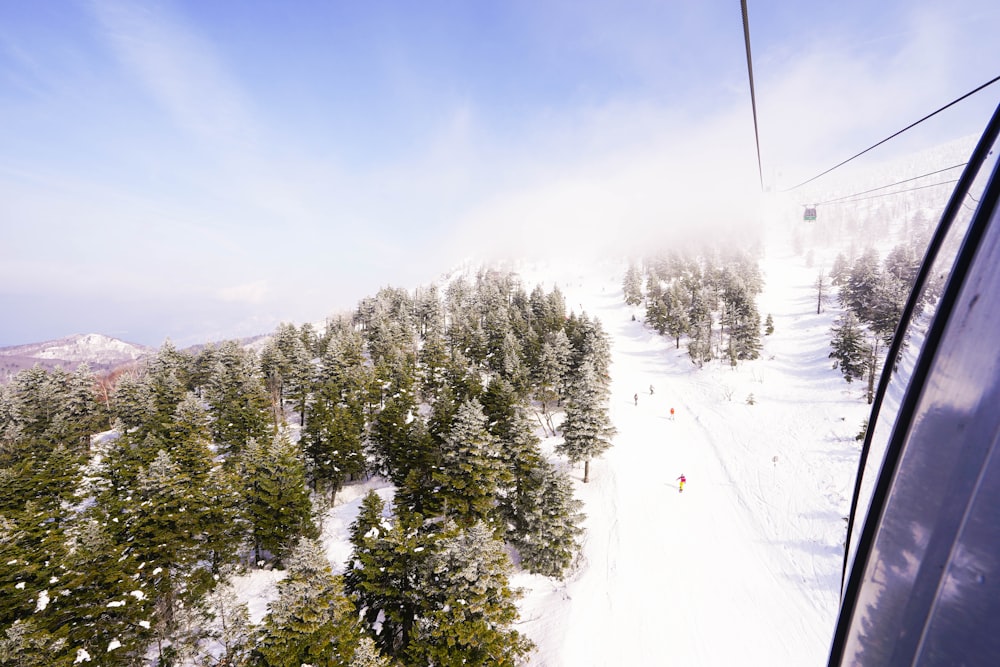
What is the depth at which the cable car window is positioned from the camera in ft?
4.15

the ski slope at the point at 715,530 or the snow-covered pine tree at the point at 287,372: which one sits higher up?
the snow-covered pine tree at the point at 287,372

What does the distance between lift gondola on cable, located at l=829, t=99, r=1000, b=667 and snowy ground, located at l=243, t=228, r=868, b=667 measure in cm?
2097

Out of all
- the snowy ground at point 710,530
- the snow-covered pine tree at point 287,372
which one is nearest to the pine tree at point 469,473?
the snowy ground at point 710,530

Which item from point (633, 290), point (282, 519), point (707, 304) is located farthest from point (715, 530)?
point (633, 290)

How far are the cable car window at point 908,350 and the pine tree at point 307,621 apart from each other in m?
14.8

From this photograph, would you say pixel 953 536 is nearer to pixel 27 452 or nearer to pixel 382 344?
pixel 27 452

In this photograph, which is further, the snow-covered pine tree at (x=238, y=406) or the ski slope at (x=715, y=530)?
the snow-covered pine tree at (x=238, y=406)

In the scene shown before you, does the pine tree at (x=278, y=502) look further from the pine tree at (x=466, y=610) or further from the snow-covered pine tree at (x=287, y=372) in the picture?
the snow-covered pine tree at (x=287, y=372)

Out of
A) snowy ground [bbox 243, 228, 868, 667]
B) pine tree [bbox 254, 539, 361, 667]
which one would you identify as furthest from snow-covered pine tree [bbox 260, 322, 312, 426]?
pine tree [bbox 254, 539, 361, 667]

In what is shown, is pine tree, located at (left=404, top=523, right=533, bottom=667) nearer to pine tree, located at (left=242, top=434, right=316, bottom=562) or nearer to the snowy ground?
the snowy ground

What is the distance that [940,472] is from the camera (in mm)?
1069

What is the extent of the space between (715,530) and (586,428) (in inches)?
401

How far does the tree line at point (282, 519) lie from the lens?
13.9 meters

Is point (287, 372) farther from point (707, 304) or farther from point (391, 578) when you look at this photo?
point (707, 304)
